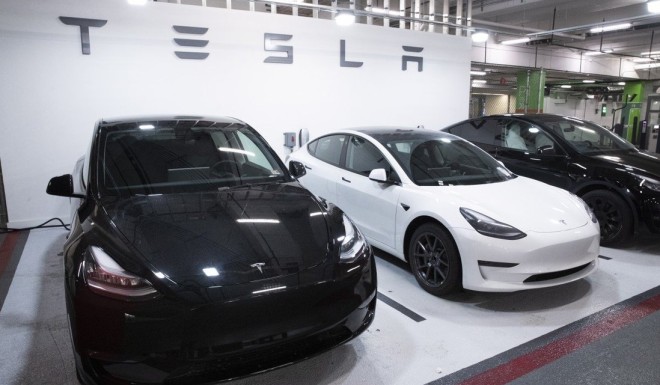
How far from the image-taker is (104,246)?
1.81 metres

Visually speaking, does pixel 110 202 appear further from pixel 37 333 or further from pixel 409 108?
pixel 409 108

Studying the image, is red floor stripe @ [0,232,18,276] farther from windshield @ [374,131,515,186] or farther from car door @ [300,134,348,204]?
windshield @ [374,131,515,186]

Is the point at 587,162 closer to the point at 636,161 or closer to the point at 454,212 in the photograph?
the point at 636,161

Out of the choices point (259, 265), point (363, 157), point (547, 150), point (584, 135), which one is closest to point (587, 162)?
point (547, 150)

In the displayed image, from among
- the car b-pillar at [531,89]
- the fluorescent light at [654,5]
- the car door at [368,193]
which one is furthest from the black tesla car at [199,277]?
the car b-pillar at [531,89]

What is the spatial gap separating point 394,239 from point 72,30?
14.8ft

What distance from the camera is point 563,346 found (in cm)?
241

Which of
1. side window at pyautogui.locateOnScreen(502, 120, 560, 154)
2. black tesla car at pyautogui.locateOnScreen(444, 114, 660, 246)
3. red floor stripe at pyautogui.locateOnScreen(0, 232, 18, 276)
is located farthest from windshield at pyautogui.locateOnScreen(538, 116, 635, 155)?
red floor stripe at pyautogui.locateOnScreen(0, 232, 18, 276)

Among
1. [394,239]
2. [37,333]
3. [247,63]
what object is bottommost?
[37,333]

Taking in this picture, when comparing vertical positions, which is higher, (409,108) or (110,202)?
(409,108)

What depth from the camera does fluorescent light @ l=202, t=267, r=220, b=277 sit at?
1.70 metres

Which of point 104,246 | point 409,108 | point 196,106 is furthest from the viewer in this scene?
point 409,108

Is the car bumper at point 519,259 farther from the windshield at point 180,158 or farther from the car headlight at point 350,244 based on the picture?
the windshield at point 180,158

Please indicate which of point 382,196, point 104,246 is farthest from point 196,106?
point 104,246
